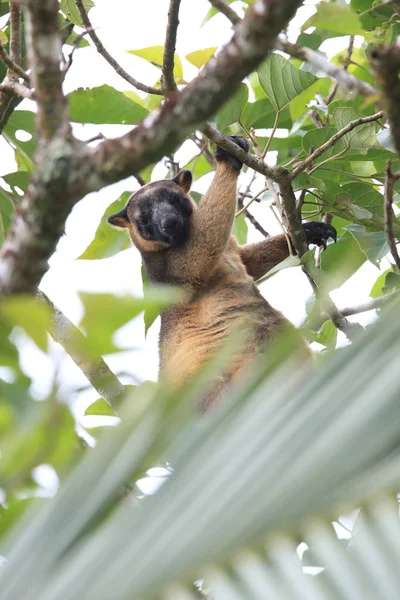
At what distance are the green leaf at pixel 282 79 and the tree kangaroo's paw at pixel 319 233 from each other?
1170 mm

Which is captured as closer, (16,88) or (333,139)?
(16,88)

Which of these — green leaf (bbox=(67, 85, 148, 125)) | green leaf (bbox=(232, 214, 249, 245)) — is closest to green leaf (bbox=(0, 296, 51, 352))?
green leaf (bbox=(67, 85, 148, 125))

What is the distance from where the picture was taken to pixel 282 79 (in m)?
5.66

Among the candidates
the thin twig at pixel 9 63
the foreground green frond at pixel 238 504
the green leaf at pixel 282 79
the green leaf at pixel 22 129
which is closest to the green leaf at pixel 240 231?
the green leaf at pixel 282 79

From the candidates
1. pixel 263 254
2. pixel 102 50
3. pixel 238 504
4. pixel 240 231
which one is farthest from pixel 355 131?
pixel 238 504

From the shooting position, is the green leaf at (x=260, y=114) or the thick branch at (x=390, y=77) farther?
the green leaf at (x=260, y=114)

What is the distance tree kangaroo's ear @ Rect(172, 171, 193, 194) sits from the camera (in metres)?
7.69

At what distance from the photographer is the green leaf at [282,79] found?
18.3 feet

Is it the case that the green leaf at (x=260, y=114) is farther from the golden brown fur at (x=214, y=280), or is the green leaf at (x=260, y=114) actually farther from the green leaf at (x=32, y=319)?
the green leaf at (x=32, y=319)

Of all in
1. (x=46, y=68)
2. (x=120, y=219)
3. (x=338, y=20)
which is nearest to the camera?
(x=46, y=68)

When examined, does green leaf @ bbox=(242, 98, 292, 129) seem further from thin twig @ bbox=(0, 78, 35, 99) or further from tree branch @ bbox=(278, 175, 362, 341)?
thin twig @ bbox=(0, 78, 35, 99)

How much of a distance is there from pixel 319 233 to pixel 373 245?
1665mm

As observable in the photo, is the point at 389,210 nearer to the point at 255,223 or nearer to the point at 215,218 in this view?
the point at 215,218

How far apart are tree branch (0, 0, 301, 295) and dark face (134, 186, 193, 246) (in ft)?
17.3
